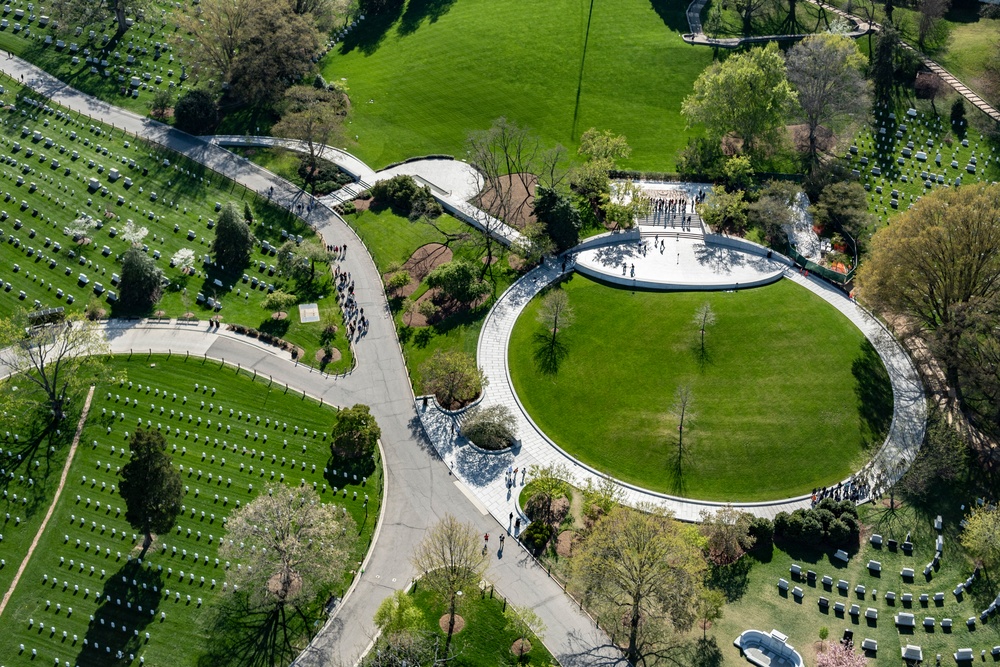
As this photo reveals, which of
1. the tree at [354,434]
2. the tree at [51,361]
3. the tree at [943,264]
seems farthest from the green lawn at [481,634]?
the tree at [943,264]

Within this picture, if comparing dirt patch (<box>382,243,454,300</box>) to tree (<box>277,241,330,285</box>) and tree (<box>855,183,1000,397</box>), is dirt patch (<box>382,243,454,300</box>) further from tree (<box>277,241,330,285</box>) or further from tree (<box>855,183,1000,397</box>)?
tree (<box>855,183,1000,397</box>)

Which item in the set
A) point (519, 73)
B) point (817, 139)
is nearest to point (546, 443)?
point (817, 139)

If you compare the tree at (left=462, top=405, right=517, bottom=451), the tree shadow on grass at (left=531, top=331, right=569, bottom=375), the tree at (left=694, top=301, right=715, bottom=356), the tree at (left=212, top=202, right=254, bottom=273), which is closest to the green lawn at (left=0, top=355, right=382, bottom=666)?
the tree at (left=462, top=405, right=517, bottom=451)

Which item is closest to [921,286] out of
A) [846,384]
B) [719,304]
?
[846,384]

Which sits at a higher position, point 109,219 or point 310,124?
point 310,124

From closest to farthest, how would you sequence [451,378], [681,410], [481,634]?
[481,634] < [681,410] < [451,378]

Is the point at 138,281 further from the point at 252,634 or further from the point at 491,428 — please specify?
the point at 252,634

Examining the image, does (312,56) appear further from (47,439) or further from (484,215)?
(47,439)
